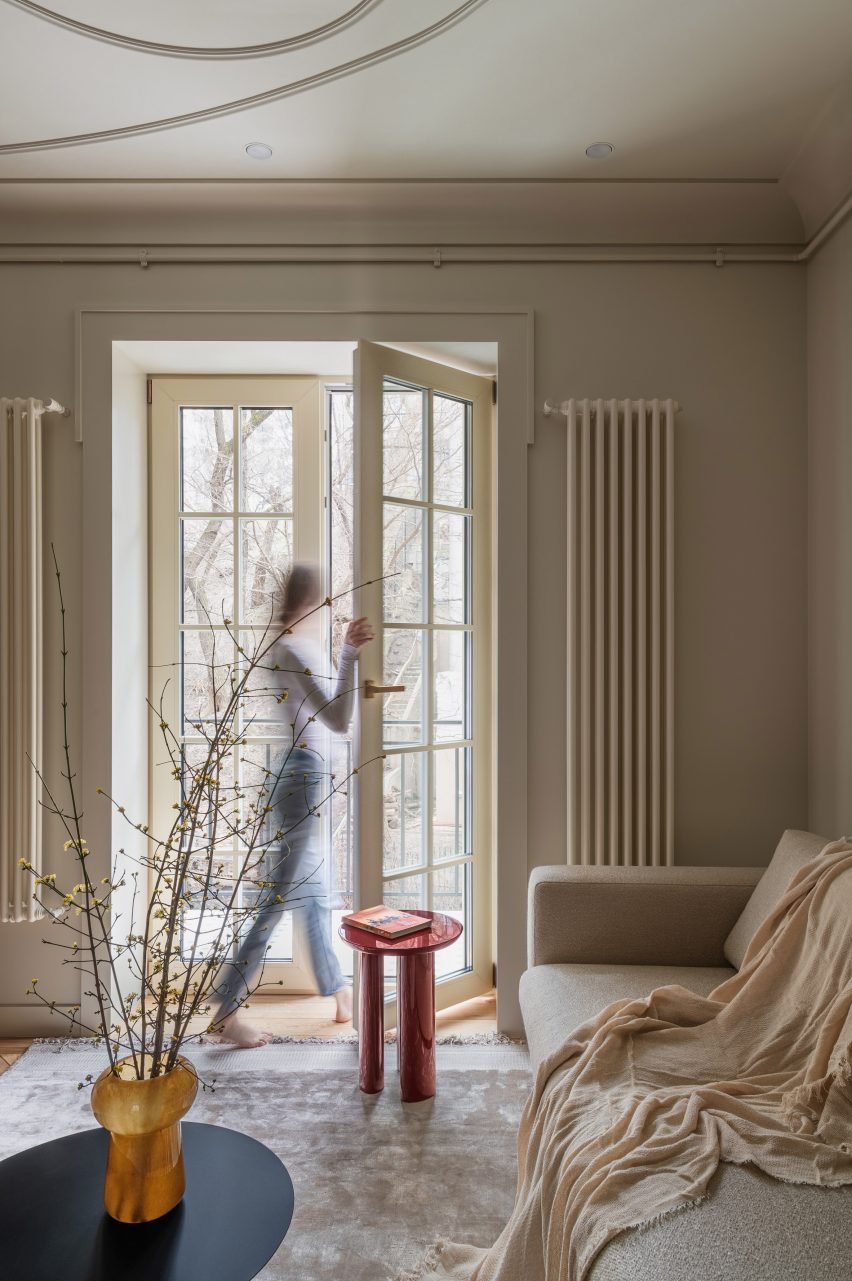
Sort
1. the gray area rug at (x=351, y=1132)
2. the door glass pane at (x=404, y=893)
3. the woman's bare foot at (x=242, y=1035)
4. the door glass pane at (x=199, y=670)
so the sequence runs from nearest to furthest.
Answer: the gray area rug at (x=351, y=1132) → the woman's bare foot at (x=242, y=1035) → the door glass pane at (x=404, y=893) → the door glass pane at (x=199, y=670)

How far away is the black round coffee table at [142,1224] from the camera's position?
1.23m

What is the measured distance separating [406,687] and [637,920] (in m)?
1.09

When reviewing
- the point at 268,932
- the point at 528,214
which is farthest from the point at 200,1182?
the point at 528,214

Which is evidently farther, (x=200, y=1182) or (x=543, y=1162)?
(x=543, y=1162)

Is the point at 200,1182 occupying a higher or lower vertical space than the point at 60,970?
higher

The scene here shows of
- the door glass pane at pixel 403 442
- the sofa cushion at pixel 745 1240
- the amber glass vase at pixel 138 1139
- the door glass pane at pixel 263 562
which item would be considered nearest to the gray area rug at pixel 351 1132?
the amber glass vase at pixel 138 1139

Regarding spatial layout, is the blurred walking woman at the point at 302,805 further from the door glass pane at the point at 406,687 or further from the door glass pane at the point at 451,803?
the door glass pane at the point at 451,803

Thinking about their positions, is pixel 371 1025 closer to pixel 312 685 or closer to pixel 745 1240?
pixel 312 685

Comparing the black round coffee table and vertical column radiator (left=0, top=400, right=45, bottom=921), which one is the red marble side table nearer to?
the black round coffee table

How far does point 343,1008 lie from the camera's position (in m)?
3.09

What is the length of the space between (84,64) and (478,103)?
1.05 m

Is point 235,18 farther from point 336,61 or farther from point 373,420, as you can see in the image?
point 373,420

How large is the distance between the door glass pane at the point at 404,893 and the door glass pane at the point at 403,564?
2.97ft

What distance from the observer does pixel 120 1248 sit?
1.27 meters
